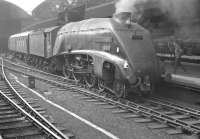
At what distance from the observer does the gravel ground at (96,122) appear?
6370 millimetres

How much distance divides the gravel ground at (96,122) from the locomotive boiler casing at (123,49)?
1.36m

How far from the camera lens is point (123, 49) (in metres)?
9.45

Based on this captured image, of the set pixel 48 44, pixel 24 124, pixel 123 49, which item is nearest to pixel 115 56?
pixel 123 49

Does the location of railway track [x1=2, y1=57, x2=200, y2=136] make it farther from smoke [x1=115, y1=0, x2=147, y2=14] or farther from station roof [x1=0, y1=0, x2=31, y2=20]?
station roof [x1=0, y1=0, x2=31, y2=20]

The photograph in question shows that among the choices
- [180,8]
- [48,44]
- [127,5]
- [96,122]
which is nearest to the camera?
[96,122]

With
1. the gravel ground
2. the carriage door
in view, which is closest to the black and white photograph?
the gravel ground

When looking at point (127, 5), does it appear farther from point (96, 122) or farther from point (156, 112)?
point (96, 122)

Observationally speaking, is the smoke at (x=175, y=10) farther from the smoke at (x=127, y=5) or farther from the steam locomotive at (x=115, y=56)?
the steam locomotive at (x=115, y=56)

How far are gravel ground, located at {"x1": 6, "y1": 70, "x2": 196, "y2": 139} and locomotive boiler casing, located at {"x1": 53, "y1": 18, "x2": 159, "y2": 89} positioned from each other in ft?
4.45

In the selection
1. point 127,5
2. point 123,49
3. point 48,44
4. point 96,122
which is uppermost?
point 127,5

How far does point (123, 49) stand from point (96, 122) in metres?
2.99

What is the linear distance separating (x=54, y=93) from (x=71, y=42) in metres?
2.93

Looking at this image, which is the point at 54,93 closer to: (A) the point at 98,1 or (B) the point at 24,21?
(A) the point at 98,1

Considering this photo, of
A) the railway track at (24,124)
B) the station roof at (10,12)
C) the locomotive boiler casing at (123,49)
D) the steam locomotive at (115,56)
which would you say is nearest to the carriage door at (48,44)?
the steam locomotive at (115,56)
